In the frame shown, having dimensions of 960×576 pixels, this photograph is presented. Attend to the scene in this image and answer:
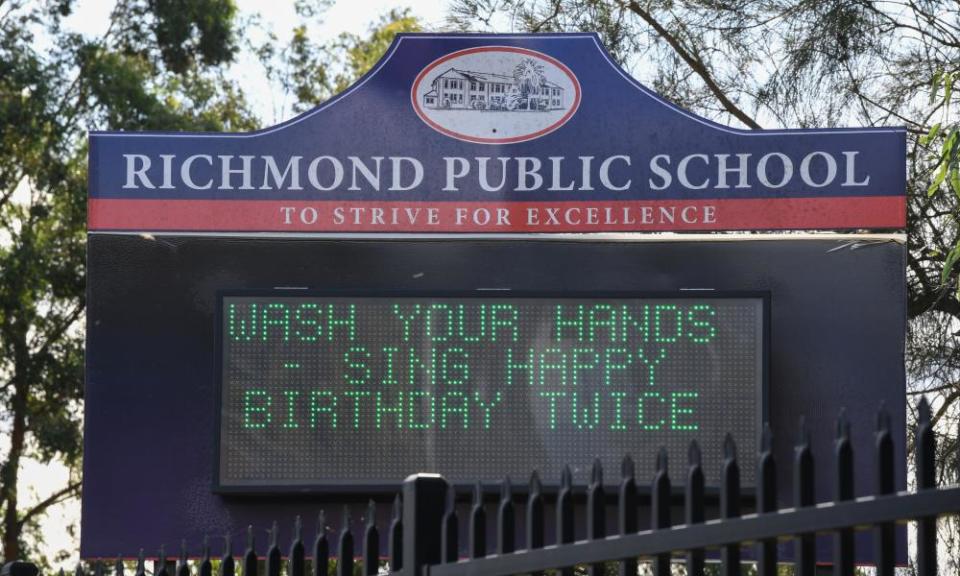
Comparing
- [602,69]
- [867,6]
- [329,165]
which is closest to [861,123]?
[867,6]

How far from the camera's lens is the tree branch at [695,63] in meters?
11.5

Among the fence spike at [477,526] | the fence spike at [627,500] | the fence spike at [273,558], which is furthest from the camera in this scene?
the fence spike at [273,558]

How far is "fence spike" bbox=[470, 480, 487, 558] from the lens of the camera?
329 centimetres

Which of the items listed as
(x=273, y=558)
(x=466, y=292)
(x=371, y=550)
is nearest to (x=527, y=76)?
(x=466, y=292)

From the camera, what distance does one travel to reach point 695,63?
1166 cm

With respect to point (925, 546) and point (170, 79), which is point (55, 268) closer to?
point (170, 79)

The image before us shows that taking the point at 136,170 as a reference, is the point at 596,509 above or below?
below

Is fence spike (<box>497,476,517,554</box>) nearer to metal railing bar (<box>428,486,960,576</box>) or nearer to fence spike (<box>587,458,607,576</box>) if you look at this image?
metal railing bar (<box>428,486,960,576</box>)

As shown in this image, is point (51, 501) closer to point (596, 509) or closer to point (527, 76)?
point (527, 76)

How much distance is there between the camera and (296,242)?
26.0 feet

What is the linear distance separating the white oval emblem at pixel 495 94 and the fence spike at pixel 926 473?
531cm

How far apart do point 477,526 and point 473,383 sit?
4.15 m

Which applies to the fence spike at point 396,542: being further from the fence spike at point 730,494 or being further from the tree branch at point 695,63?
the tree branch at point 695,63

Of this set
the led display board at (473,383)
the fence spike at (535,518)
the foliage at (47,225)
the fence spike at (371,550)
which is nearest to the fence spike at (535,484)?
the fence spike at (535,518)
